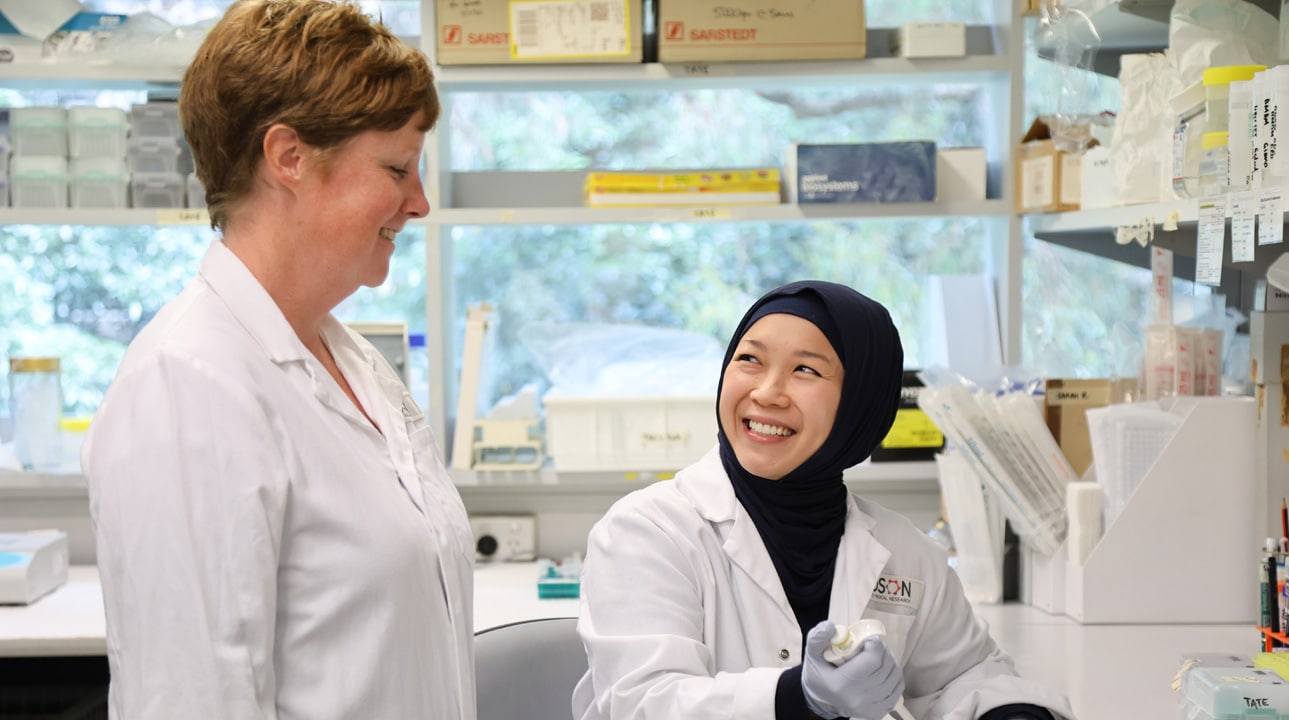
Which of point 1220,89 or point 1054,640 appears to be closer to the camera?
point 1220,89

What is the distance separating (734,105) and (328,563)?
2222mm

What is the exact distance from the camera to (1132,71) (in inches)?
80.5

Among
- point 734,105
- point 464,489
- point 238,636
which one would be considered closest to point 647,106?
point 734,105

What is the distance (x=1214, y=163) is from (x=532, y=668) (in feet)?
3.97

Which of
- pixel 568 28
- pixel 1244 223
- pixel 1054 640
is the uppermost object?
pixel 568 28

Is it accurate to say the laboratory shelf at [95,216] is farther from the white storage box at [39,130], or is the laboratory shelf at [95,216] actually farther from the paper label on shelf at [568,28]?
the paper label on shelf at [568,28]

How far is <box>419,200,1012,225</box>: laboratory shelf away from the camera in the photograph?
9.01 ft

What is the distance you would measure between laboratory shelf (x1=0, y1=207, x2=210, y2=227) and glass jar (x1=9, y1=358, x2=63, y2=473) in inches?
13.9

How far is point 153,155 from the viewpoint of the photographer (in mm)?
2768

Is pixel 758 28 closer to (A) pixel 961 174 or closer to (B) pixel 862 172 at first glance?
(B) pixel 862 172

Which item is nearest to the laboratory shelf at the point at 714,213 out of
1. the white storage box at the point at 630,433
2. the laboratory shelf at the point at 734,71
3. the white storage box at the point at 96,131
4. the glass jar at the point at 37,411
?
the laboratory shelf at the point at 734,71

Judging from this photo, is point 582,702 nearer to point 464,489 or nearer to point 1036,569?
point 1036,569

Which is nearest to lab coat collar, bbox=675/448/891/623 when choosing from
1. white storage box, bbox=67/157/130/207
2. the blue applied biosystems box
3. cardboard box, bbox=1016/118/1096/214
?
cardboard box, bbox=1016/118/1096/214

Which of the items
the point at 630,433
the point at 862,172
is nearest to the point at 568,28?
the point at 862,172
